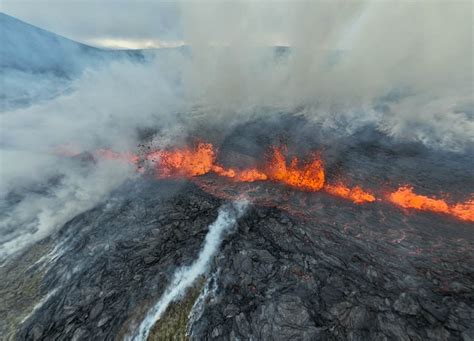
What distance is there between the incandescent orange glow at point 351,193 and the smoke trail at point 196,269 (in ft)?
27.9

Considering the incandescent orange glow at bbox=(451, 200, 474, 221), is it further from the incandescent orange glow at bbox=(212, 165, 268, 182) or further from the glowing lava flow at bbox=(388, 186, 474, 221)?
the incandescent orange glow at bbox=(212, 165, 268, 182)

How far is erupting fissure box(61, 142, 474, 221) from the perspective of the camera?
2216cm

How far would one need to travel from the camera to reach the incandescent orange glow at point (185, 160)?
29.8 meters

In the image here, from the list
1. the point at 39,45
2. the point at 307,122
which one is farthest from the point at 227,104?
the point at 39,45

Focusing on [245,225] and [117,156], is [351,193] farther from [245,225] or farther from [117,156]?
[117,156]

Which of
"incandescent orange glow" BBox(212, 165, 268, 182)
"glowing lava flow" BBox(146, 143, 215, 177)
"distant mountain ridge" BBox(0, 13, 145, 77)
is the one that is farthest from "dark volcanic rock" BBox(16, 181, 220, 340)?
"distant mountain ridge" BBox(0, 13, 145, 77)

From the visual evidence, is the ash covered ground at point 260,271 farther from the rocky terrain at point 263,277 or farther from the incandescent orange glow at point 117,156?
the incandescent orange glow at point 117,156

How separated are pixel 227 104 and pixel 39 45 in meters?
176

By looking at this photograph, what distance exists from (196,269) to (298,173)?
1498cm

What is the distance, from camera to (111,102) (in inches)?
2350

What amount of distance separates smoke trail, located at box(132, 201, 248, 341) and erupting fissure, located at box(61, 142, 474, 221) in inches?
223

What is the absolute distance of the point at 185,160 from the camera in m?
31.8

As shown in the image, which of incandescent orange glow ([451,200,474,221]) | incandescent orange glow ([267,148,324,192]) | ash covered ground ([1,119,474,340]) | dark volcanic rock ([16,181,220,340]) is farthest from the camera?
incandescent orange glow ([267,148,324,192])

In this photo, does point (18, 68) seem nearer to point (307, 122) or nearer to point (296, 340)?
point (307, 122)
